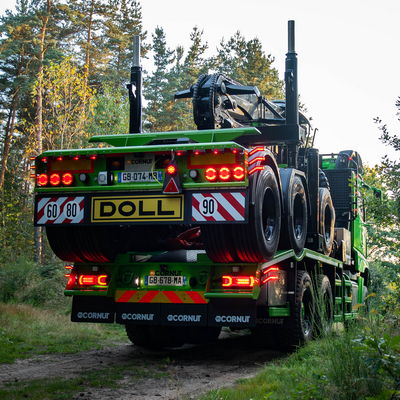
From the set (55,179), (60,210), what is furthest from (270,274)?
(55,179)

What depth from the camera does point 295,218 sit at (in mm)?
8695

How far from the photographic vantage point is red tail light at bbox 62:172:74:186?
7.51 meters

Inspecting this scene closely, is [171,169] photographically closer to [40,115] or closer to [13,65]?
[40,115]

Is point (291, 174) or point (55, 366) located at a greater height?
point (291, 174)

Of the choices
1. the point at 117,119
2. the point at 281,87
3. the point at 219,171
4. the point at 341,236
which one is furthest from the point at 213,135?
the point at 281,87

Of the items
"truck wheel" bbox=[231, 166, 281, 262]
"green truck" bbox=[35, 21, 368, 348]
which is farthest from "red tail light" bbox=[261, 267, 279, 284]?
"truck wheel" bbox=[231, 166, 281, 262]

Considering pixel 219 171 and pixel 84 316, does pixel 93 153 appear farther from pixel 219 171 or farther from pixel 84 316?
pixel 84 316

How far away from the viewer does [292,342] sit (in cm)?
832

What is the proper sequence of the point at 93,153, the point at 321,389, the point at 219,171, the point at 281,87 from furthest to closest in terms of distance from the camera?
the point at 281,87 → the point at 93,153 → the point at 219,171 → the point at 321,389

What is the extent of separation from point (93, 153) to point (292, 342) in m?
3.57

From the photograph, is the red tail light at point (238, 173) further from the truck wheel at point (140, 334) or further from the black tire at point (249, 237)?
the truck wheel at point (140, 334)

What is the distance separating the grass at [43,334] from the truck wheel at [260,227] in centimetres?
325

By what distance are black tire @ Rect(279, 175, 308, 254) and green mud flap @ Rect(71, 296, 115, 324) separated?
2.33 metres

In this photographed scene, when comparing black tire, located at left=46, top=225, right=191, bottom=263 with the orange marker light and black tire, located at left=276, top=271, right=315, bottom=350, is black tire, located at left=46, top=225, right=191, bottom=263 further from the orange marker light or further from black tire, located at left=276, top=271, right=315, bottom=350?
black tire, located at left=276, top=271, right=315, bottom=350
